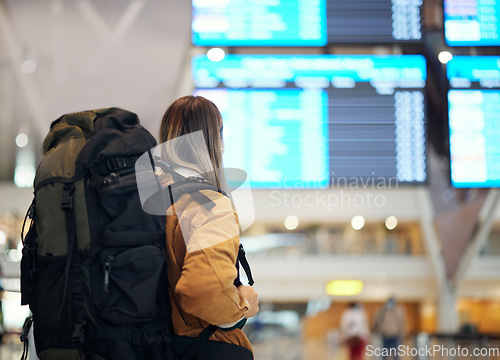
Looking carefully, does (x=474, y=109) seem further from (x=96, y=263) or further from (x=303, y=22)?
(x=96, y=263)

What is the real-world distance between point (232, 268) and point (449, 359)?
3166 mm

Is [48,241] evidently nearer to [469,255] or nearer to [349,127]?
[349,127]

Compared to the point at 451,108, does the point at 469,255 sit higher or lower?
lower

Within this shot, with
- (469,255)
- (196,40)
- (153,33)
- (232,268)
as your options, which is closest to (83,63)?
(153,33)

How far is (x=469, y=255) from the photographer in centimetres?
1636

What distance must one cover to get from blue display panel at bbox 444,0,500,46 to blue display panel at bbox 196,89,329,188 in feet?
3.50

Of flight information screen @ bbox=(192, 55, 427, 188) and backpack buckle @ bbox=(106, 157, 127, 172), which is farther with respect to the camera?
flight information screen @ bbox=(192, 55, 427, 188)

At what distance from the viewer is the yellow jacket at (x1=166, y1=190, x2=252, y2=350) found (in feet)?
6.18

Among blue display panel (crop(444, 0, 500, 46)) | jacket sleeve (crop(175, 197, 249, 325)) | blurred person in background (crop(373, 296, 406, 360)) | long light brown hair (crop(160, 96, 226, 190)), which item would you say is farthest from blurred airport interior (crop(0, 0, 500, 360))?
blurred person in background (crop(373, 296, 406, 360))

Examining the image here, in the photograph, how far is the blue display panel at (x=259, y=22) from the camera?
441cm

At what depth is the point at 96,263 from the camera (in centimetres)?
199

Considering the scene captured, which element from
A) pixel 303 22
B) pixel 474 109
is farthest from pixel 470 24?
pixel 303 22

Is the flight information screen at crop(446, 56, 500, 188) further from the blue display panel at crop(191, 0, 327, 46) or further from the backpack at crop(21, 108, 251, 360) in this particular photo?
the backpack at crop(21, 108, 251, 360)

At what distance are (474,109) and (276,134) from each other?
1.48 meters
